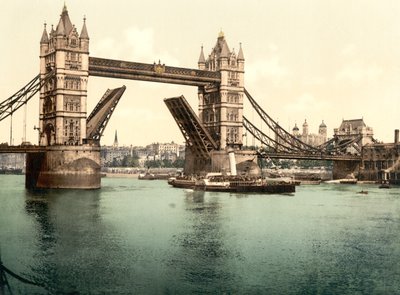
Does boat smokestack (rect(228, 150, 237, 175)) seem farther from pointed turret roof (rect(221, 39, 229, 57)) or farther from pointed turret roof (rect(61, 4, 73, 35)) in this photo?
pointed turret roof (rect(61, 4, 73, 35))

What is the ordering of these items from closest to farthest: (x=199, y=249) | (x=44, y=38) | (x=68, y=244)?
1. (x=199, y=249)
2. (x=68, y=244)
3. (x=44, y=38)

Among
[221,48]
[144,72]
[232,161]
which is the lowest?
[232,161]

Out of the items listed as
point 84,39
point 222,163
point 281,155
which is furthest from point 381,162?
point 84,39

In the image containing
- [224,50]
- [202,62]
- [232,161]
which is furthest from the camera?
[202,62]

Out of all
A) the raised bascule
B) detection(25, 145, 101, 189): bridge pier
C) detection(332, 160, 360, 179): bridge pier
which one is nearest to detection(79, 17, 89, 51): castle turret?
the raised bascule

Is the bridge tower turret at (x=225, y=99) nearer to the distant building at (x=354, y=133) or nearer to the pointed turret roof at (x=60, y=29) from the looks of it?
the pointed turret roof at (x=60, y=29)

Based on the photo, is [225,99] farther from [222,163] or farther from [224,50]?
[222,163]

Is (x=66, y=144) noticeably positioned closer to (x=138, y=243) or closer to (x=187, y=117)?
(x=187, y=117)
